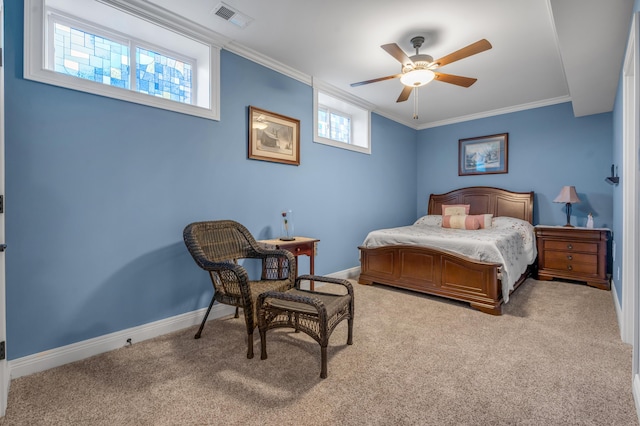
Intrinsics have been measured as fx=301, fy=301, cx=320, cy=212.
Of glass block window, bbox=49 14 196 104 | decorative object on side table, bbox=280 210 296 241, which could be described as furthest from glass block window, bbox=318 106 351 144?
glass block window, bbox=49 14 196 104

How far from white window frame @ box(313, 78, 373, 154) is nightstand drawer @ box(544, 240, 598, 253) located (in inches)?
114

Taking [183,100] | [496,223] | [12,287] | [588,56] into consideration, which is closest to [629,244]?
[588,56]

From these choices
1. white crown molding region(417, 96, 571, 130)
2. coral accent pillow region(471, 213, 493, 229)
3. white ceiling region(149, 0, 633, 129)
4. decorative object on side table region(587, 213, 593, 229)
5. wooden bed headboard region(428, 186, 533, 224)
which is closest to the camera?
white ceiling region(149, 0, 633, 129)

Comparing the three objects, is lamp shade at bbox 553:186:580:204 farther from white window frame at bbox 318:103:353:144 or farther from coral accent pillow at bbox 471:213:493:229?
white window frame at bbox 318:103:353:144

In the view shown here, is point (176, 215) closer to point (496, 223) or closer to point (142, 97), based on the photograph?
point (142, 97)

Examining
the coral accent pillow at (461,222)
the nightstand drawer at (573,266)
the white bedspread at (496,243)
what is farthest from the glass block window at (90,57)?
the nightstand drawer at (573,266)

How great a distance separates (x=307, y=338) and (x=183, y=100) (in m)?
2.47

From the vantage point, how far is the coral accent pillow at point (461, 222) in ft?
14.3

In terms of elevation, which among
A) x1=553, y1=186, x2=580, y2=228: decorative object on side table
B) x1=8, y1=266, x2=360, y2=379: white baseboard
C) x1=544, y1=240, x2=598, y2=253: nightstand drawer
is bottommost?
x1=8, y1=266, x2=360, y2=379: white baseboard

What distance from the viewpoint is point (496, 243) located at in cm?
309

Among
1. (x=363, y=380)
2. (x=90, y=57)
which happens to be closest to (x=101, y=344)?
(x=363, y=380)

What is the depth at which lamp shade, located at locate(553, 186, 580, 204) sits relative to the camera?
4168mm

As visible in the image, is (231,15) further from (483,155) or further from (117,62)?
(483,155)

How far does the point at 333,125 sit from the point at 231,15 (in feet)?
7.48
